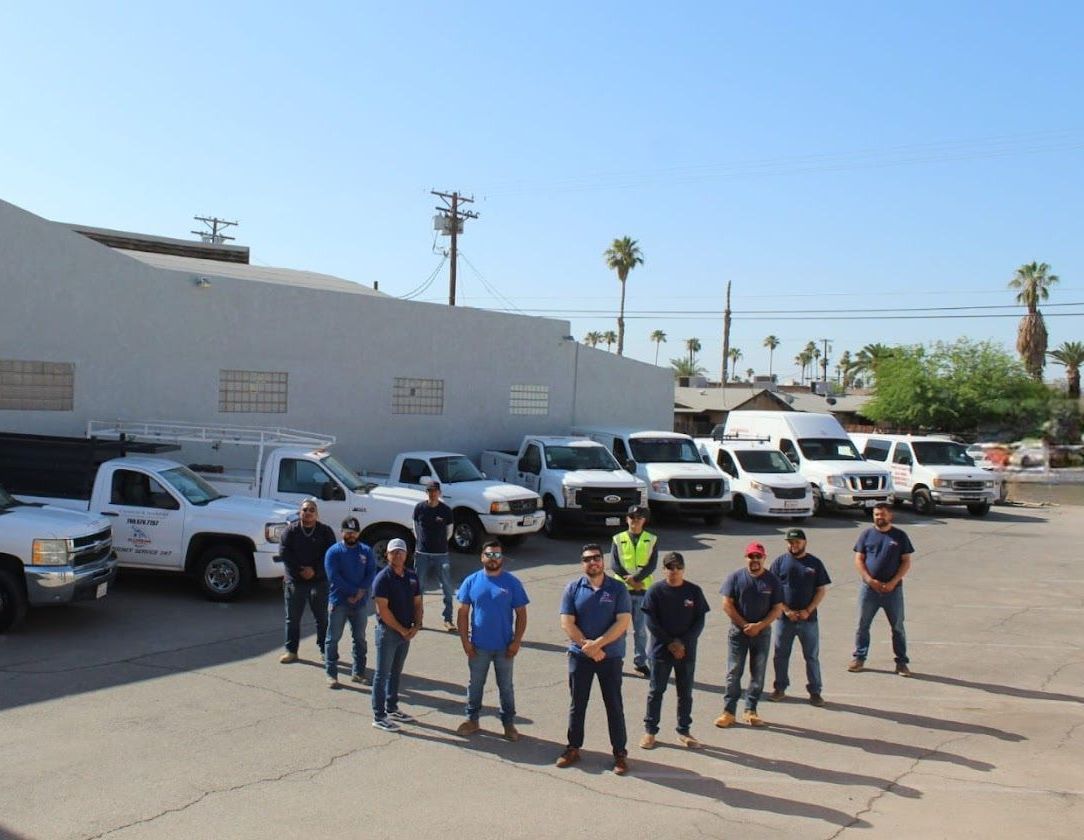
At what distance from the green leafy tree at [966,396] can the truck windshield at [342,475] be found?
33656mm

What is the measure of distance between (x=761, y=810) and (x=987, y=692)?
160 inches

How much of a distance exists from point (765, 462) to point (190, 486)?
14091mm

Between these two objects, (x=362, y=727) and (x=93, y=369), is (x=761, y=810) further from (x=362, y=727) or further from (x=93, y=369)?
(x=93, y=369)

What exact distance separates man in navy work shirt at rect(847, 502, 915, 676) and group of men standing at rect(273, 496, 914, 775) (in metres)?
0.01

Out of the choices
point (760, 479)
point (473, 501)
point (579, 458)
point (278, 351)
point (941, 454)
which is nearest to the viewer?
point (473, 501)

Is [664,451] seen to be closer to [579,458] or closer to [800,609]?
[579,458]

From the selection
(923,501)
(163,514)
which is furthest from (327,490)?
(923,501)

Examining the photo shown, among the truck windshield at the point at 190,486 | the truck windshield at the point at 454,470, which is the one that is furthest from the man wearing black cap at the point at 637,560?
the truck windshield at the point at 454,470

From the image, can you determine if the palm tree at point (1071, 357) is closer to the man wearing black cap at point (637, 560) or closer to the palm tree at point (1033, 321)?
the palm tree at point (1033, 321)

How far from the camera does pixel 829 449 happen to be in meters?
25.3

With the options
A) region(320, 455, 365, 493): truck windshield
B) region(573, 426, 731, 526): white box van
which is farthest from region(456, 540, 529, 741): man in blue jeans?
region(573, 426, 731, 526): white box van

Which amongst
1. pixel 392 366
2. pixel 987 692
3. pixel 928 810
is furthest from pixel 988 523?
pixel 928 810

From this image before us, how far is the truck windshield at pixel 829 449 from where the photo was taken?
25000 mm

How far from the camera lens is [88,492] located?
42.7 ft
